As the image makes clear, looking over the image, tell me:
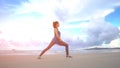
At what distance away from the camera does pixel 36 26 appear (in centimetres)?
381

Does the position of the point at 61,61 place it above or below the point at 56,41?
below

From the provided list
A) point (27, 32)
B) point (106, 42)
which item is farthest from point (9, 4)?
point (106, 42)

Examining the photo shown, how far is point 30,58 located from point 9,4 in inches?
28.1

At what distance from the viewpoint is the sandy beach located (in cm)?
373

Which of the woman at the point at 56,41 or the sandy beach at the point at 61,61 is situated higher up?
the woman at the point at 56,41

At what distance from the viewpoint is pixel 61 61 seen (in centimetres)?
375

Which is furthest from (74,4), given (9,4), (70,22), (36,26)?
(9,4)

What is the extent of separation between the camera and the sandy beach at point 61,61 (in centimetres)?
373

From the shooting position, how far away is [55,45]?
3.75 m

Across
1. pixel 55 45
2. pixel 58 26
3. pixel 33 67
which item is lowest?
pixel 33 67

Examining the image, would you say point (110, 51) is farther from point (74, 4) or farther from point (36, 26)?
point (36, 26)

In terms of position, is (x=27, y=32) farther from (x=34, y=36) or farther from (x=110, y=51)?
(x=110, y=51)

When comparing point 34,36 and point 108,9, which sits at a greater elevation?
point 108,9

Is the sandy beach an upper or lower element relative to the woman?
lower
